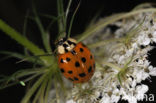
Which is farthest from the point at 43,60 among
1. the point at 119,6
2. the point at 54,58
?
the point at 119,6

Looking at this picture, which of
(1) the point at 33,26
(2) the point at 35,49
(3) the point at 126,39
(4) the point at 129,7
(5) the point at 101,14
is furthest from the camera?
(5) the point at 101,14

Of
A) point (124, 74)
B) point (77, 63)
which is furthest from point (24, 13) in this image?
point (124, 74)

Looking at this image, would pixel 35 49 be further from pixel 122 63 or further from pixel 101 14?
pixel 101 14

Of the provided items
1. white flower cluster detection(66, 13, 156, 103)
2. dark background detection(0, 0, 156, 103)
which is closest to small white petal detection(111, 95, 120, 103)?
white flower cluster detection(66, 13, 156, 103)

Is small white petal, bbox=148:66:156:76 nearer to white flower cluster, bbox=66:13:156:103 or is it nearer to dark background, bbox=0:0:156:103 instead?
white flower cluster, bbox=66:13:156:103

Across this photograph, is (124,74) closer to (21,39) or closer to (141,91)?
(141,91)
